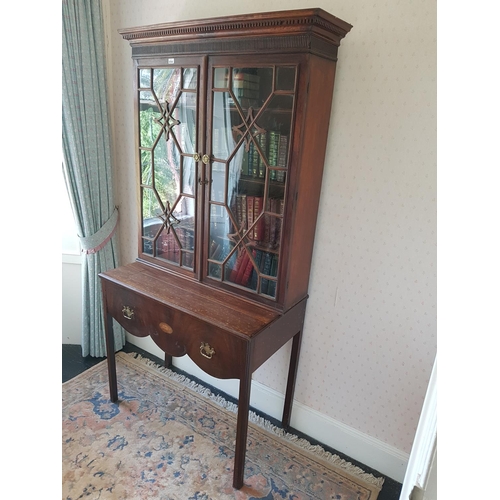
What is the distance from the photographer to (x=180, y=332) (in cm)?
168

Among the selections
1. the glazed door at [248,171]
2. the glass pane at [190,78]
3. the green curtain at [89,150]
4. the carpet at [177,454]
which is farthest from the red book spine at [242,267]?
the green curtain at [89,150]

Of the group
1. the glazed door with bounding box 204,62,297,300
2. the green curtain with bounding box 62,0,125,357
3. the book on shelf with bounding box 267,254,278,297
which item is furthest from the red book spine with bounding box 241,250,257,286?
the green curtain with bounding box 62,0,125,357

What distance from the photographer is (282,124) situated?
4.81ft

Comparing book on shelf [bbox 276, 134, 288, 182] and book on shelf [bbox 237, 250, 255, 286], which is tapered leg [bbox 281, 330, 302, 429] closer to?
book on shelf [bbox 237, 250, 255, 286]

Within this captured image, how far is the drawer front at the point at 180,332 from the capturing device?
1540mm

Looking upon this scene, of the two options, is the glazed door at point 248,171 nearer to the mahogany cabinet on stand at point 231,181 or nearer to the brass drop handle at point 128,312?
the mahogany cabinet on stand at point 231,181

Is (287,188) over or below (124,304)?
over

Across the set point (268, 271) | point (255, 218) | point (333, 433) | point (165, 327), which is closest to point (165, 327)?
point (165, 327)

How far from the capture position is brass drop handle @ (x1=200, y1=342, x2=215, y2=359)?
5.23 ft

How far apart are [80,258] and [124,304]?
2.58 ft

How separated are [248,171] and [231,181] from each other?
101mm
